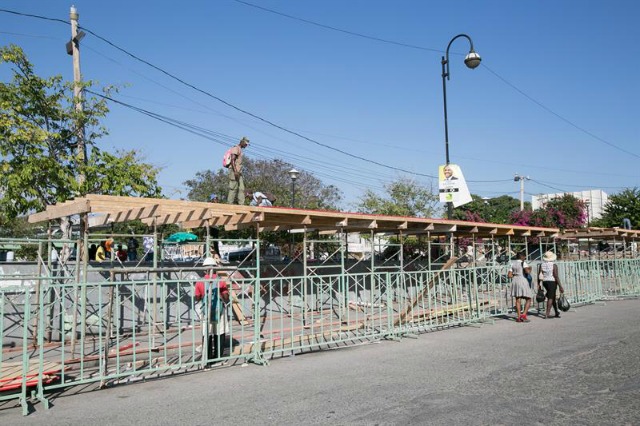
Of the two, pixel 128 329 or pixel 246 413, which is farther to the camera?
pixel 128 329

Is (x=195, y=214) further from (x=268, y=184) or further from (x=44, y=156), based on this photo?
(x=268, y=184)

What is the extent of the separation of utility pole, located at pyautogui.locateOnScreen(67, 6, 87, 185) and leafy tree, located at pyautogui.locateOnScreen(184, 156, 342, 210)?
17.4 metres

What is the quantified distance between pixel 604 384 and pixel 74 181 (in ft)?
41.8

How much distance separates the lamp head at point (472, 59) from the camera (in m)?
15.8

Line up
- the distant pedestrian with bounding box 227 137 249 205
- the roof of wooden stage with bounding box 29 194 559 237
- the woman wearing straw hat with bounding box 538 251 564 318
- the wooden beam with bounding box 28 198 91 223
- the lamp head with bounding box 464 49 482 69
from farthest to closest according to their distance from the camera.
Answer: the lamp head with bounding box 464 49 482 69 → the distant pedestrian with bounding box 227 137 249 205 → the woman wearing straw hat with bounding box 538 251 564 318 → the roof of wooden stage with bounding box 29 194 559 237 → the wooden beam with bounding box 28 198 91 223

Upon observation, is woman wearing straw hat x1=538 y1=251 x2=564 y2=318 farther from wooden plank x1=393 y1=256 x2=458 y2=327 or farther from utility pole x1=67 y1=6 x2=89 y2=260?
utility pole x1=67 y1=6 x2=89 y2=260

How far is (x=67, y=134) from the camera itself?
47.6ft

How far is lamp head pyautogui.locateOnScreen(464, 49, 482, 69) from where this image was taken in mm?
15828

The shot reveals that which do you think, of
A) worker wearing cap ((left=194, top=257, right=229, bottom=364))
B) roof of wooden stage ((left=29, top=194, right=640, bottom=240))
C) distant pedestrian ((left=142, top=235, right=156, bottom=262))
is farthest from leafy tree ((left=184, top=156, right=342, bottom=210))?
worker wearing cap ((left=194, top=257, right=229, bottom=364))

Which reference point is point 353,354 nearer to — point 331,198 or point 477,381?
point 477,381

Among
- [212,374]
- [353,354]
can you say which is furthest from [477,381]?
[212,374]

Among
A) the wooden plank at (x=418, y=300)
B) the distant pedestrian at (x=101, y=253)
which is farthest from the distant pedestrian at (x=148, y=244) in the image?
the wooden plank at (x=418, y=300)

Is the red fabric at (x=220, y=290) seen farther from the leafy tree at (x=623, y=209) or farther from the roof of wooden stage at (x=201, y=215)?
the leafy tree at (x=623, y=209)

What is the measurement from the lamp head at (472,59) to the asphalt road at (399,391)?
9281mm
